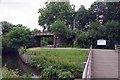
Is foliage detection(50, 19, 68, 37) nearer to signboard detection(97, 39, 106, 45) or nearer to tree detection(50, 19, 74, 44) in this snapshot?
tree detection(50, 19, 74, 44)

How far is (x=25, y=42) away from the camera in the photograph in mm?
32469

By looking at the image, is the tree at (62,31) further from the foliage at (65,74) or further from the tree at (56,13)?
the foliage at (65,74)

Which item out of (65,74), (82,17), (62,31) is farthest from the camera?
(82,17)

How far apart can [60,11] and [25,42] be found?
302 inches

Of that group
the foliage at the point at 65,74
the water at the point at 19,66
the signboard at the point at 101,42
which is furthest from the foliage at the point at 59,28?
the foliage at the point at 65,74

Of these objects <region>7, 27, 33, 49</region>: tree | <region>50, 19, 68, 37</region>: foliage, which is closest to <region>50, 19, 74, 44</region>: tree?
<region>50, 19, 68, 37</region>: foliage

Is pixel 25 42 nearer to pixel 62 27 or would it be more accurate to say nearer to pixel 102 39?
pixel 62 27

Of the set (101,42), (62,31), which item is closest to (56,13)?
(62,31)

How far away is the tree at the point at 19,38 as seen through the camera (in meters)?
31.2

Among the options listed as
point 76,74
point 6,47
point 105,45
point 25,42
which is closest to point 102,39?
point 105,45

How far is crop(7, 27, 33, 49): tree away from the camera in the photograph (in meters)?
31.2

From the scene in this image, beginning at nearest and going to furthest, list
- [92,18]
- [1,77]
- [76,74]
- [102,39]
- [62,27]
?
[1,77]
[76,74]
[102,39]
[62,27]
[92,18]

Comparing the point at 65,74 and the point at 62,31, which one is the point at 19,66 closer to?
the point at 65,74

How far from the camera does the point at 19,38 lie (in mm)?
32156
